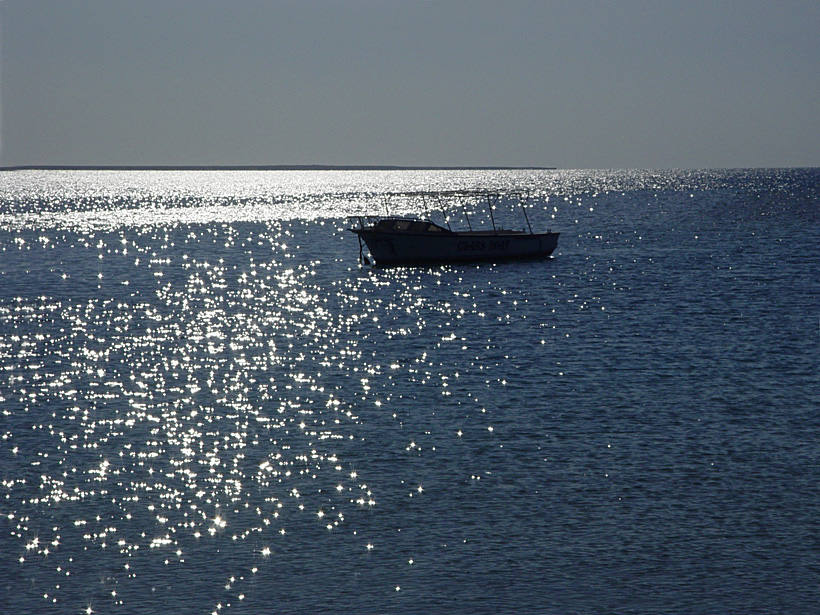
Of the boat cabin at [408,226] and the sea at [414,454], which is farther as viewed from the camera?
the boat cabin at [408,226]

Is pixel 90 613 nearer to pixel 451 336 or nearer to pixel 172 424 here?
pixel 172 424

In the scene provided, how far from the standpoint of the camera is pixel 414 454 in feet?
98.6

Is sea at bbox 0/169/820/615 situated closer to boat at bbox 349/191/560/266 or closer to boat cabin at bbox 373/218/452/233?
boat at bbox 349/191/560/266

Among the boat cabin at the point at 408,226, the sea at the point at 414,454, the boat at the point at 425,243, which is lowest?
the sea at the point at 414,454

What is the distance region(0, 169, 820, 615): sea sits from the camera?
Answer: 2062 centimetres

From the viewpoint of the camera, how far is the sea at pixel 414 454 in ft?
67.7

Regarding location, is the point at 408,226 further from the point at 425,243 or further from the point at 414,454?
the point at 414,454

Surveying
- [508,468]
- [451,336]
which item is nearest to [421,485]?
[508,468]

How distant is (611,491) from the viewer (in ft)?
86.2

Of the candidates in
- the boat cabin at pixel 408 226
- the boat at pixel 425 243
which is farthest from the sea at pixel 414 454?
the boat cabin at pixel 408 226

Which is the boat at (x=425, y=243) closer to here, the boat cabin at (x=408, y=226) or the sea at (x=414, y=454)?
the boat cabin at (x=408, y=226)

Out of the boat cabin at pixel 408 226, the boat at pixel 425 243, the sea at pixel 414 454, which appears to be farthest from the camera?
the boat cabin at pixel 408 226

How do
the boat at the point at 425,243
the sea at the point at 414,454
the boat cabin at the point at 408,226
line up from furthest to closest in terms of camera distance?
the boat cabin at the point at 408,226 → the boat at the point at 425,243 → the sea at the point at 414,454

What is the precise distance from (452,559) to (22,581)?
9.49 meters
